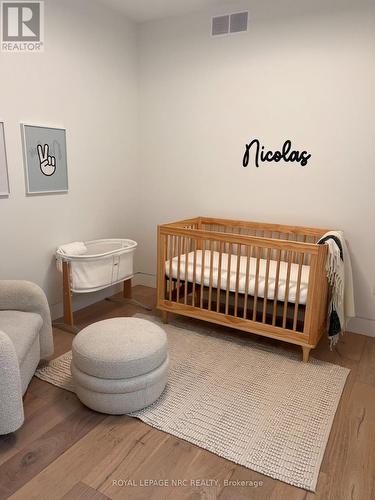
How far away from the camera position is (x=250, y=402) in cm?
212

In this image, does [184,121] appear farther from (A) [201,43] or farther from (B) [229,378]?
(B) [229,378]

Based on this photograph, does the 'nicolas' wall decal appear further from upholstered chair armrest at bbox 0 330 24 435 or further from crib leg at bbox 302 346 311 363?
upholstered chair armrest at bbox 0 330 24 435

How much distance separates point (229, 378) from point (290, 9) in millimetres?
2760

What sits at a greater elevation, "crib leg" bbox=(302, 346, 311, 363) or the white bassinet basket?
the white bassinet basket

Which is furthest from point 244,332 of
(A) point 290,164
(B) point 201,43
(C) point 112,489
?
(B) point 201,43

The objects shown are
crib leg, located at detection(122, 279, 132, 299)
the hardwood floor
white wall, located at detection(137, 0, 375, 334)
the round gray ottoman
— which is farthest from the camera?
crib leg, located at detection(122, 279, 132, 299)

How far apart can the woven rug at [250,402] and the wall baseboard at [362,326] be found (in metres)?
0.67

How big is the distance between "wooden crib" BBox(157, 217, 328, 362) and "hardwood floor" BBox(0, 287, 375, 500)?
63 centimetres

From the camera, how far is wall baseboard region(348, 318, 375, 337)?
2992 mm

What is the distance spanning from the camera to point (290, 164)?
10.1 feet

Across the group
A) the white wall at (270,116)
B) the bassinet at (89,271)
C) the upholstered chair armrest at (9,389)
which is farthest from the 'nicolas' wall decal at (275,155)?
the upholstered chair armrest at (9,389)

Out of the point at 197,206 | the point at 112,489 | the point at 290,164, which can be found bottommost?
the point at 112,489

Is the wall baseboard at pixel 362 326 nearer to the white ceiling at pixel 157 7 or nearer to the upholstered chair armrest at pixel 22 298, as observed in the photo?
the upholstered chair armrest at pixel 22 298

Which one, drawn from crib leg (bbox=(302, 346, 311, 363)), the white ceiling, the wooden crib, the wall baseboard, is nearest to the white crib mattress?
the wooden crib
